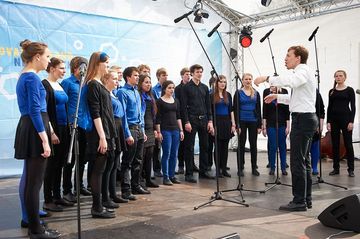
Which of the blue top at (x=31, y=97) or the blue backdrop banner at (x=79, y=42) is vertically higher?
the blue backdrop banner at (x=79, y=42)

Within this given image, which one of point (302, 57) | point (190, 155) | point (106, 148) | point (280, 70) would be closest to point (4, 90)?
point (190, 155)

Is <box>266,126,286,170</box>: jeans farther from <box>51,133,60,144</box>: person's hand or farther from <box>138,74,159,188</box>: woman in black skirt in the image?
<box>51,133,60,144</box>: person's hand

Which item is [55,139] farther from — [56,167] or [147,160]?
[147,160]

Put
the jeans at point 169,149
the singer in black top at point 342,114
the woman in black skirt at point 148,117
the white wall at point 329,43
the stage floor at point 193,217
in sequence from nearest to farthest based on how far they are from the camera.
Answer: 1. the stage floor at point 193,217
2. the woman in black skirt at point 148,117
3. the jeans at point 169,149
4. the singer in black top at point 342,114
5. the white wall at point 329,43

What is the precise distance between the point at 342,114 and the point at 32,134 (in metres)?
4.47

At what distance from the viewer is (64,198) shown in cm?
420

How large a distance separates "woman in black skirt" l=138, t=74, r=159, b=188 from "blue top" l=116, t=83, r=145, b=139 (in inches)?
8.7

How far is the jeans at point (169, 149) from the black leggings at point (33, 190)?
92.5 inches

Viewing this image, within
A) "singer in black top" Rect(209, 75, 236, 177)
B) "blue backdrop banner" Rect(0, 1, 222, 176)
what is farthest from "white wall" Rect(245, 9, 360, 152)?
"singer in black top" Rect(209, 75, 236, 177)

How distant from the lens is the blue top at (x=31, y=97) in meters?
2.85

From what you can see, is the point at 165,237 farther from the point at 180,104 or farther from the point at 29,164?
the point at 180,104

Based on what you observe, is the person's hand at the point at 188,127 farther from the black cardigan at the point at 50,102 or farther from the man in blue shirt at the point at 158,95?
the black cardigan at the point at 50,102

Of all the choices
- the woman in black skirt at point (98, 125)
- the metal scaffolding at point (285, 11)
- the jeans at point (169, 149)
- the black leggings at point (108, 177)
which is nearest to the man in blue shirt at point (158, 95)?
the jeans at point (169, 149)

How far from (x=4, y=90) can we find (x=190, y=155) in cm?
294
